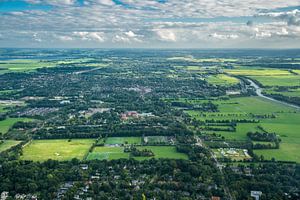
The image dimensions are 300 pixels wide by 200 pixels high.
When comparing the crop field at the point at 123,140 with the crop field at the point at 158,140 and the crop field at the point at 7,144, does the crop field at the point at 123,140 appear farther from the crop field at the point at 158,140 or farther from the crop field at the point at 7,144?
the crop field at the point at 7,144

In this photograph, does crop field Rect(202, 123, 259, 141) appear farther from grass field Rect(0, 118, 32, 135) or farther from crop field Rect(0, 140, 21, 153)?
grass field Rect(0, 118, 32, 135)

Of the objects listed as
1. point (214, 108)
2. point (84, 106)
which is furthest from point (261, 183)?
point (84, 106)

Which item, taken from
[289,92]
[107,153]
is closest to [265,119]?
[289,92]

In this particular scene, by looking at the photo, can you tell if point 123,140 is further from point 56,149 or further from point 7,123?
point 7,123

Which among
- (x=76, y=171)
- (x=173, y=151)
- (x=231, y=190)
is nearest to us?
(x=231, y=190)

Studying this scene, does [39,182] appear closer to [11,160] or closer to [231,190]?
[11,160]

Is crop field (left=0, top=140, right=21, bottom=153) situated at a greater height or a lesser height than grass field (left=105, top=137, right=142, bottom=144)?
lesser

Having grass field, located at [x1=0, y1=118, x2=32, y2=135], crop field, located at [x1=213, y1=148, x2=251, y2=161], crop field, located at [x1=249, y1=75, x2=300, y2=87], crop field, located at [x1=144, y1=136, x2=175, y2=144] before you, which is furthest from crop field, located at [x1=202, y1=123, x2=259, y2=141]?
crop field, located at [x1=249, y1=75, x2=300, y2=87]

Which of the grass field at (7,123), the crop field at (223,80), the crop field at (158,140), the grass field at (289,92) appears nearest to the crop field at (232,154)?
the crop field at (158,140)
